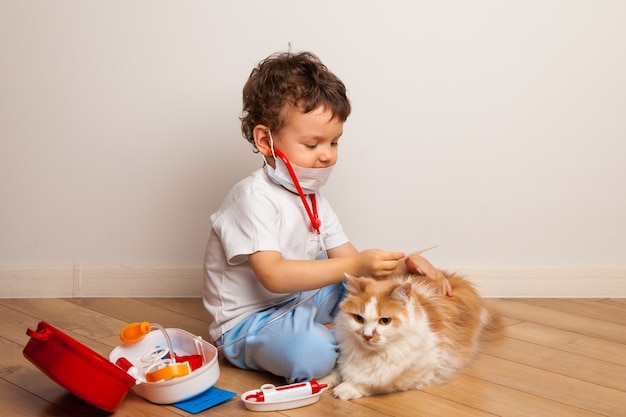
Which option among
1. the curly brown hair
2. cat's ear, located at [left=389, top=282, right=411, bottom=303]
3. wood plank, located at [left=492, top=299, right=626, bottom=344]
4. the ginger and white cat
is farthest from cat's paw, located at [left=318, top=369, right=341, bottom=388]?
wood plank, located at [left=492, top=299, right=626, bottom=344]

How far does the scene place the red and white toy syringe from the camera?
1276mm

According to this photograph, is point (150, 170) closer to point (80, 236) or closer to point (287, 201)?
point (80, 236)

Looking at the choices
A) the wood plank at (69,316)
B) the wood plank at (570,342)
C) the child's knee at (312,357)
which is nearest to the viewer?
the child's knee at (312,357)

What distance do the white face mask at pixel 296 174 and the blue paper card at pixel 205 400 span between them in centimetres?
45

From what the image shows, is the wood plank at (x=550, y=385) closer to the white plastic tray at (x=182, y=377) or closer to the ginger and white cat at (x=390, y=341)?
the ginger and white cat at (x=390, y=341)

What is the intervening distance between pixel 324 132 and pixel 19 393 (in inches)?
30.8

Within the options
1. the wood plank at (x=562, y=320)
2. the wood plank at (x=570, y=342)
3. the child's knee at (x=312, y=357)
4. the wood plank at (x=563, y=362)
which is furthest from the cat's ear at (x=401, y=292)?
the wood plank at (x=562, y=320)

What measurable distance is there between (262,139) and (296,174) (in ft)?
0.35

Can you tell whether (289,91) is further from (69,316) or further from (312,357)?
(69,316)

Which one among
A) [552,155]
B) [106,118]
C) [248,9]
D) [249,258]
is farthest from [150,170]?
[552,155]

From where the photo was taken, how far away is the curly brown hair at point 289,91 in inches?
58.2

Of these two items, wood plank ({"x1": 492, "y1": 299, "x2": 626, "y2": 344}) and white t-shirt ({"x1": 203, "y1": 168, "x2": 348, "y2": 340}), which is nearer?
white t-shirt ({"x1": 203, "y1": 168, "x2": 348, "y2": 340})

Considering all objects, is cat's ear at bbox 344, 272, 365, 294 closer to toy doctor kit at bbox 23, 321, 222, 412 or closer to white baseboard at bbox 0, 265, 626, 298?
toy doctor kit at bbox 23, 321, 222, 412

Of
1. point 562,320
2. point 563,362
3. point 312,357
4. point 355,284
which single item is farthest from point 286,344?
point 562,320
